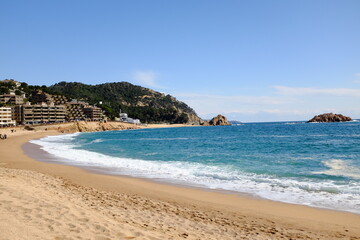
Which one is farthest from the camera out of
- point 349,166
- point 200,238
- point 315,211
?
point 349,166

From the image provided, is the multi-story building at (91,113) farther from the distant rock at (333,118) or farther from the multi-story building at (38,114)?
the distant rock at (333,118)

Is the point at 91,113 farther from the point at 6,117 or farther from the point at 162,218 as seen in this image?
the point at 162,218

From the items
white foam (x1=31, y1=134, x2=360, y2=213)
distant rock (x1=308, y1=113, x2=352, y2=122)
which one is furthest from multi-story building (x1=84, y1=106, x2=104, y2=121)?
distant rock (x1=308, y1=113, x2=352, y2=122)

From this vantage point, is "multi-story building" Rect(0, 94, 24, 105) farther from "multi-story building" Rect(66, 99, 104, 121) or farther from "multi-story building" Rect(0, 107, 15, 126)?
"multi-story building" Rect(0, 107, 15, 126)

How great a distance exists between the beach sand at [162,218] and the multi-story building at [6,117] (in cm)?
11123

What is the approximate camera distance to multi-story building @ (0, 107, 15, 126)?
104 meters

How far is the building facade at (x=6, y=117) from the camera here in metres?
104

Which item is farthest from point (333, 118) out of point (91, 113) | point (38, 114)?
point (38, 114)

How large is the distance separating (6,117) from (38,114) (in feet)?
54.2

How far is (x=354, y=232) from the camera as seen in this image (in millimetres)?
7562

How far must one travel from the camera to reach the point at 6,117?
10706cm

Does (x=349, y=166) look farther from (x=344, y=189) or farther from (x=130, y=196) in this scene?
(x=130, y=196)

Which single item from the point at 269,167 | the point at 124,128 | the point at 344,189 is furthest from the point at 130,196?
the point at 124,128

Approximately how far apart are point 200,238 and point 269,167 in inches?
569
